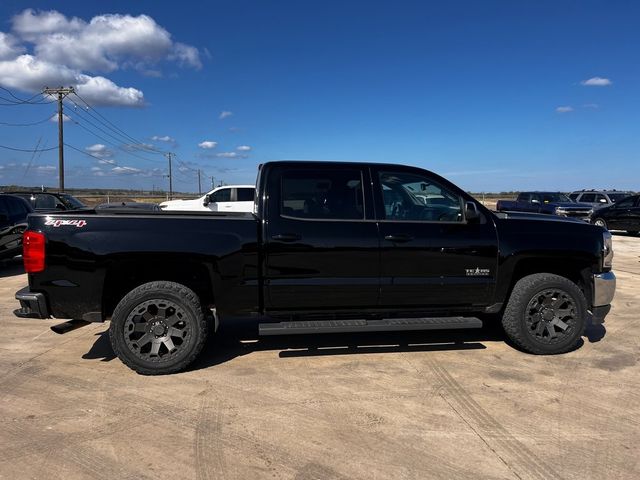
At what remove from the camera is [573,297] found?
498 cm

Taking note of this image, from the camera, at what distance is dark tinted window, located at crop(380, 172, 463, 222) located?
4887 millimetres

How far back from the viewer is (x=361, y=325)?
15.3ft

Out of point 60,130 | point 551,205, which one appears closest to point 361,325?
point 551,205

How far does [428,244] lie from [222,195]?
11907 millimetres

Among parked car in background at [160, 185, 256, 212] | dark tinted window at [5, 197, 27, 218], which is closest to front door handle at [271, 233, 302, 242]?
dark tinted window at [5, 197, 27, 218]

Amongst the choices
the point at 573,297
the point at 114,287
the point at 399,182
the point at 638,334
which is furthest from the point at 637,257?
the point at 114,287

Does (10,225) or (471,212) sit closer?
(471,212)

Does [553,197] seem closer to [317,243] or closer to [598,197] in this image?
[598,197]

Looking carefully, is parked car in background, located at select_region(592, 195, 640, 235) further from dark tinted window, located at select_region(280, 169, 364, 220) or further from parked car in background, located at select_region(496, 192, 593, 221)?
dark tinted window, located at select_region(280, 169, 364, 220)

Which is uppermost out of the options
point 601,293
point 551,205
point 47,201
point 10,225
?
point 47,201

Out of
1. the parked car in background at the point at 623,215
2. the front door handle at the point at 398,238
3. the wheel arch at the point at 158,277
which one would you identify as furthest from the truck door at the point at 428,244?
the parked car in background at the point at 623,215

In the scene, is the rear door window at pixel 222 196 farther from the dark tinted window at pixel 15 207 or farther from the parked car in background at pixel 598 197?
the parked car in background at pixel 598 197

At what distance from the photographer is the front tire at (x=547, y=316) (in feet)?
16.2

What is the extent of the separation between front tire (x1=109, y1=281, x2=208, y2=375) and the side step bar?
2.07ft
